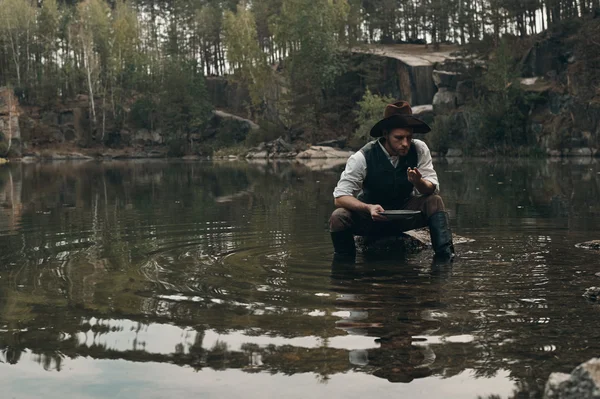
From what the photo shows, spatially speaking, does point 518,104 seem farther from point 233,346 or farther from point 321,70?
point 233,346

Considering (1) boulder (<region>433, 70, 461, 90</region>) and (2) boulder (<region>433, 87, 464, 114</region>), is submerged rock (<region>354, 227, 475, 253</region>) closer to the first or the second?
(2) boulder (<region>433, 87, 464, 114</region>)

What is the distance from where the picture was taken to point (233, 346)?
14.3ft

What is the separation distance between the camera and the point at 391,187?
8.05m

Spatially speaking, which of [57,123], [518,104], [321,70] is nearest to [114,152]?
[57,123]

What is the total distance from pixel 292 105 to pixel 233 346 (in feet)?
218

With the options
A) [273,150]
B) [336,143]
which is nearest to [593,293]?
[336,143]

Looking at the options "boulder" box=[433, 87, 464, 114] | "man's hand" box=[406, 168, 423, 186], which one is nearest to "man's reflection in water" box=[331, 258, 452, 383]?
"man's hand" box=[406, 168, 423, 186]

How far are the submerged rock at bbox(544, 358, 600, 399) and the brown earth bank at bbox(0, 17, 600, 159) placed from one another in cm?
4309

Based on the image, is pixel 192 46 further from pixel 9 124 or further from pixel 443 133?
pixel 443 133

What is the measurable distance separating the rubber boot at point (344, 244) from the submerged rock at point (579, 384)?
5.31m

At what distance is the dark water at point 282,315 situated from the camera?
3.69 metres

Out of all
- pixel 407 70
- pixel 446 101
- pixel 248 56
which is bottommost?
pixel 446 101

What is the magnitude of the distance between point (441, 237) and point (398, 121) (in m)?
1.23

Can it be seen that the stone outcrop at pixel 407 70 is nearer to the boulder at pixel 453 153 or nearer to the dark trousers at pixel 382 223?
the boulder at pixel 453 153
